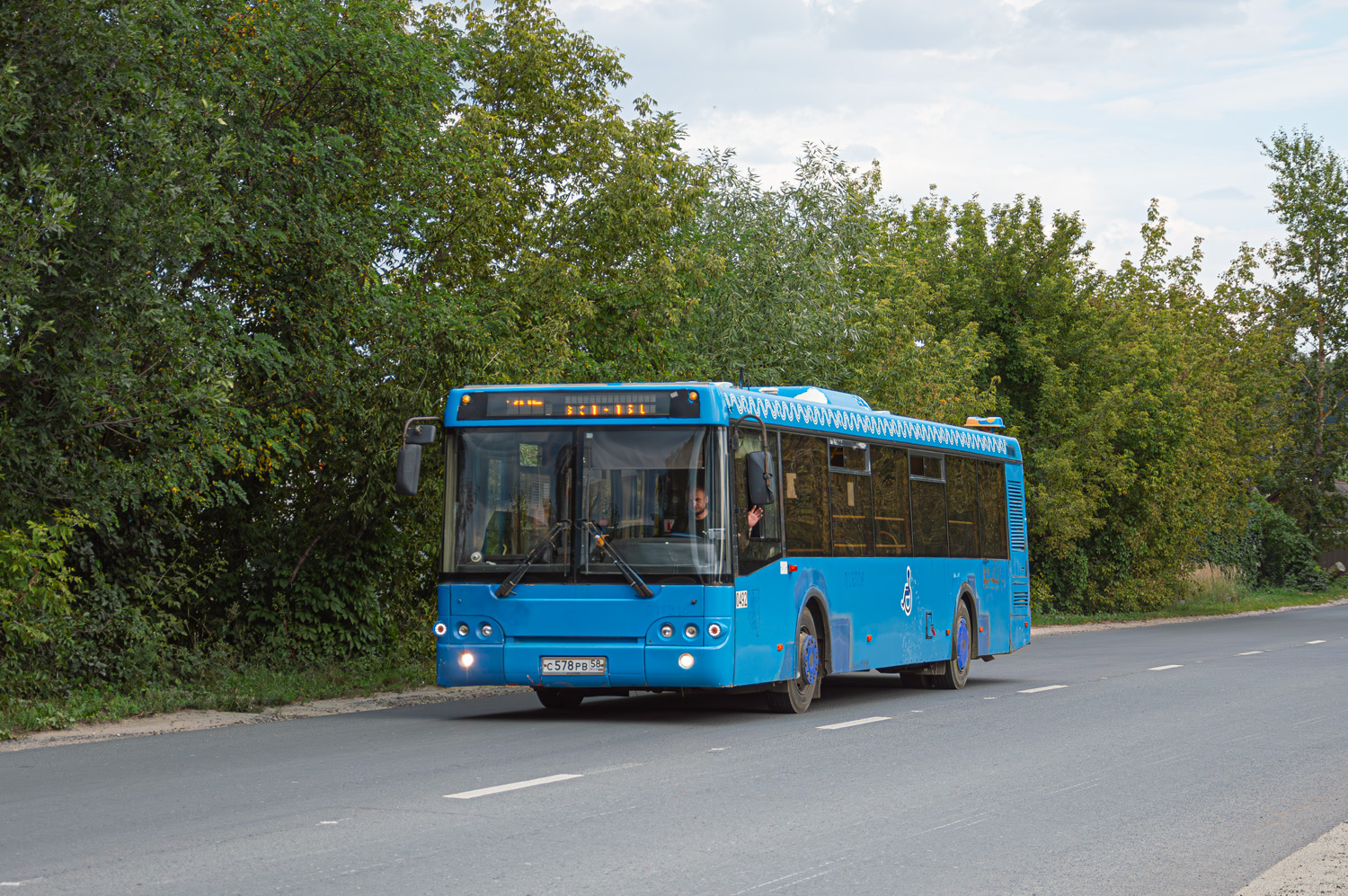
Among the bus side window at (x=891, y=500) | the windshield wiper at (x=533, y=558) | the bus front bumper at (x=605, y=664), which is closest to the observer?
the bus front bumper at (x=605, y=664)

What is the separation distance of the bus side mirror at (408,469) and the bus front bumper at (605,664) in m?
1.52

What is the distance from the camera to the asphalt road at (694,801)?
729 centimetres

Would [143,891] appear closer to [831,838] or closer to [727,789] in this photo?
[831,838]

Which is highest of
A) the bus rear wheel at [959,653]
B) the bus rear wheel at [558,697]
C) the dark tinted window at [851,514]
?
the dark tinted window at [851,514]

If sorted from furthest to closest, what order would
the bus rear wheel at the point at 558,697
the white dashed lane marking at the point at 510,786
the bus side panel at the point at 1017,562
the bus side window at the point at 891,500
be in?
1. the bus side panel at the point at 1017,562
2. the bus side window at the point at 891,500
3. the bus rear wheel at the point at 558,697
4. the white dashed lane marking at the point at 510,786

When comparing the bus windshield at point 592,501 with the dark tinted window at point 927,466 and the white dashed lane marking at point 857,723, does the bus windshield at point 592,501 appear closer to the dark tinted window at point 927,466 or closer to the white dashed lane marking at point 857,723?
the white dashed lane marking at point 857,723

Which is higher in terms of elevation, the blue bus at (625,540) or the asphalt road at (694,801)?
the blue bus at (625,540)

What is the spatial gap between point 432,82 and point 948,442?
7559 millimetres

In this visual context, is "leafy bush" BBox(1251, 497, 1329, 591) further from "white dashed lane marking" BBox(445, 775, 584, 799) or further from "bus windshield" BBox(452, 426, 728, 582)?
"white dashed lane marking" BBox(445, 775, 584, 799)

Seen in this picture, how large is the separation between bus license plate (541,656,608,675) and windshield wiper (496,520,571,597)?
2.28ft

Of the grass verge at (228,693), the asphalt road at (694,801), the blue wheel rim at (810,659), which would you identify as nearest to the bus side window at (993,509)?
the asphalt road at (694,801)

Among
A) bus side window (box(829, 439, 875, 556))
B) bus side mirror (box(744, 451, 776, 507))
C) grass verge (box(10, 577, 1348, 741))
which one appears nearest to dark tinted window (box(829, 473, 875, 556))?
bus side window (box(829, 439, 875, 556))

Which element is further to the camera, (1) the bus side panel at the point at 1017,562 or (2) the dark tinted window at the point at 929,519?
(1) the bus side panel at the point at 1017,562

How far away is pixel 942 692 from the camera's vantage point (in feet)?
60.2
